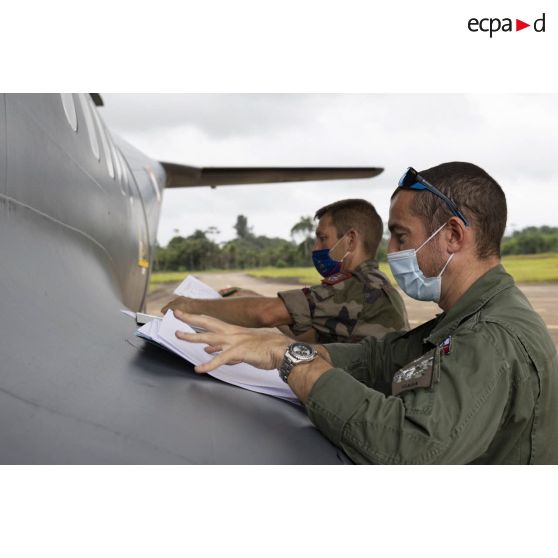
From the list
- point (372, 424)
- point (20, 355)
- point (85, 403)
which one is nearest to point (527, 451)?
point (372, 424)

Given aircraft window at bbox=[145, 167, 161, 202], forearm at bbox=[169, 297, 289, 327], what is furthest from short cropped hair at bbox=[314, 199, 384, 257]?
aircraft window at bbox=[145, 167, 161, 202]

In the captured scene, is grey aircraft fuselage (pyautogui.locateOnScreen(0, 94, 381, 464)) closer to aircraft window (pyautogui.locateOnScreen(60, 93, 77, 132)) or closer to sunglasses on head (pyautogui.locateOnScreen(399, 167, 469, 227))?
aircraft window (pyautogui.locateOnScreen(60, 93, 77, 132))

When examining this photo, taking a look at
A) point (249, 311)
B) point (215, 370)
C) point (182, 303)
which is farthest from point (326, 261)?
point (215, 370)

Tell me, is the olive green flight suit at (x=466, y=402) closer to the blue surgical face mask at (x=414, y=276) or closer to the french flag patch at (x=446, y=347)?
the french flag patch at (x=446, y=347)

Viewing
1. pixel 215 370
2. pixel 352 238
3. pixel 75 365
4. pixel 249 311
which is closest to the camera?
pixel 75 365

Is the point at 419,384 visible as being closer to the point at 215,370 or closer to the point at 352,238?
the point at 215,370

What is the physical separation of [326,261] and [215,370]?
5.56ft

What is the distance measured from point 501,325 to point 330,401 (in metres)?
0.46

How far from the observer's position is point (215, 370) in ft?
5.50

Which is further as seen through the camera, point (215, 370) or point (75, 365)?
point (215, 370)

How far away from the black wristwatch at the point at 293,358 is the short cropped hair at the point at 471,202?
0.56 metres

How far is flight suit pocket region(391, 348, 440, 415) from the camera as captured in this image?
1320mm

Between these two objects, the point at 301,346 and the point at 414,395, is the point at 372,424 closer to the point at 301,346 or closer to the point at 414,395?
the point at 414,395

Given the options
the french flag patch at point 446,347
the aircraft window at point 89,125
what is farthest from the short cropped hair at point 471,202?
the aircraft window at point 89,125
